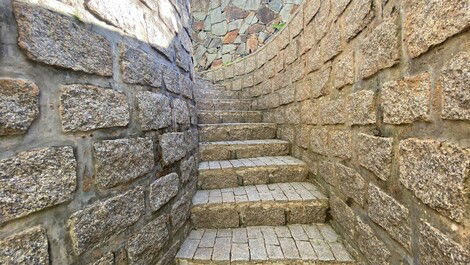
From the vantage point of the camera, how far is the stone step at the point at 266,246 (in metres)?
1.58

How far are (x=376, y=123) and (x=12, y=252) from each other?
1.82 m

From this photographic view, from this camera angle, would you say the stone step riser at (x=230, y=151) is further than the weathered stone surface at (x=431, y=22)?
Yes

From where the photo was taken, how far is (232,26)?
704 centimetres

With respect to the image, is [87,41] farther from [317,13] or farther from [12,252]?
[317,13]

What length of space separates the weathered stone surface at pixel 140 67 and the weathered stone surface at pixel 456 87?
1.49 m

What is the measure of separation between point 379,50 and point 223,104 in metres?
2.82

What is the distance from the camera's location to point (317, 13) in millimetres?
2262

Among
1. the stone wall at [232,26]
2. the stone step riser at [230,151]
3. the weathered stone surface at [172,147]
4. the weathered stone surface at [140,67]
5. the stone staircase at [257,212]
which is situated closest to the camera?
the weathered stone surface at [140,67]

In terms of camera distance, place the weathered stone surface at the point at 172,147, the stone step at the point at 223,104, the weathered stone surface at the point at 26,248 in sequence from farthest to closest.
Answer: the stone step at the point at 223,104, the weathered stone surface at the point at 172,147, the weathered stone surface at the point at 26,248

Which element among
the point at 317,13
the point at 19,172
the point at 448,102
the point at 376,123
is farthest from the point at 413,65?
the point at 19,172

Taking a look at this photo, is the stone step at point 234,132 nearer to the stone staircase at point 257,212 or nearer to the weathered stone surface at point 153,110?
the stone staircase at point 257,212

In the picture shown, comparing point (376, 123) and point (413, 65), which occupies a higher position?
point (413, 65)

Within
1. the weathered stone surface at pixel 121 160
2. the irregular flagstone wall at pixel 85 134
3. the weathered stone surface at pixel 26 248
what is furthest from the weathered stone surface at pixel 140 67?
the weathered stone surface at pixel 26 248

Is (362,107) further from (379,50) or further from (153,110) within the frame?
(153,110)
